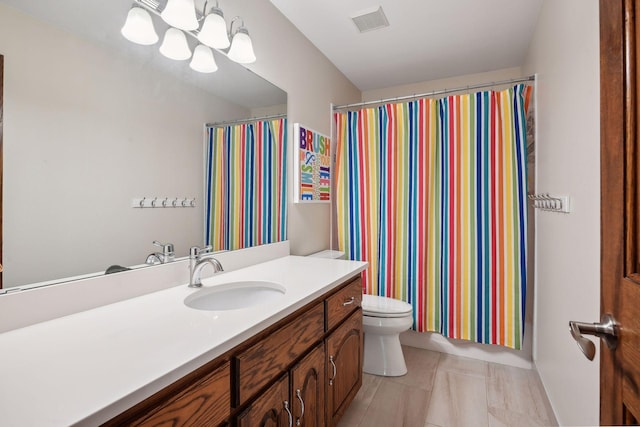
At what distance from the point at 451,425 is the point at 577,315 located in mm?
876

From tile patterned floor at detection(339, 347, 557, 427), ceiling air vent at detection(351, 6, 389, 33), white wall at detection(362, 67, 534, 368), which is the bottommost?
tile patterned floor at detection(339, 347, 557, 427)

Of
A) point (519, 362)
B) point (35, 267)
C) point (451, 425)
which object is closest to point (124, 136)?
point (35, 267)

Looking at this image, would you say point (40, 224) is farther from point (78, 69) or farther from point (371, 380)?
point (371, 380)

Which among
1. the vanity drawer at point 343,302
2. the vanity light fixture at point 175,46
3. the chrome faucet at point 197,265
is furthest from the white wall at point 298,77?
the chrome faucet at point 197,265

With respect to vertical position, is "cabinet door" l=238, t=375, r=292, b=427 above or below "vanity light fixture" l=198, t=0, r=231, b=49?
below

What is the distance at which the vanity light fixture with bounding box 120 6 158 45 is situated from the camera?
3.81 ft

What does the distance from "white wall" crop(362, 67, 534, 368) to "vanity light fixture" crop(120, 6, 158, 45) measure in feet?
7.63

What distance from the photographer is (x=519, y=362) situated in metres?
2.25

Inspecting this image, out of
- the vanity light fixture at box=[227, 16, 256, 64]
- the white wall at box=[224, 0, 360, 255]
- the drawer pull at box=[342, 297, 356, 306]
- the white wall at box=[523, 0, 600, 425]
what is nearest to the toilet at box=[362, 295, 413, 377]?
the drawer pull at box=[342, 297, 356, 306]

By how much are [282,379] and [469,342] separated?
6.23 ft

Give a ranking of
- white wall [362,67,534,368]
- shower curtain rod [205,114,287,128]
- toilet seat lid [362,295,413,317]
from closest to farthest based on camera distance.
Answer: shower curtain rod [205,114,287,128]
toilet seat lid [362,295,413,317]
white wall [362,67,534,368]

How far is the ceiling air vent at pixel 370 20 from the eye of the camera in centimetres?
193

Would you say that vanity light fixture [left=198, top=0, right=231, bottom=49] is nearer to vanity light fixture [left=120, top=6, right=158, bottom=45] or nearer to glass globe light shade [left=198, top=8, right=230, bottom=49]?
glass globe light shade [left=198, top=8, right=230, bottom=49]

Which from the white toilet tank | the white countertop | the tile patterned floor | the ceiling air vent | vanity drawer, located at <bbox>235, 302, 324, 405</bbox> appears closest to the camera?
the white countertop
